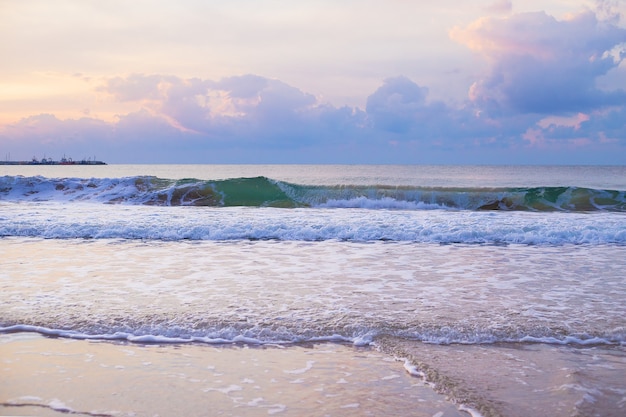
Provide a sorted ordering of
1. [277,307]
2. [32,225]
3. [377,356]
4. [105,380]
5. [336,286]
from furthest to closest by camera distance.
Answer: [32,225], [336,286], [277,307], [377,356], [105,380]

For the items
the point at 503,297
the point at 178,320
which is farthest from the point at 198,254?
the point at 503,297

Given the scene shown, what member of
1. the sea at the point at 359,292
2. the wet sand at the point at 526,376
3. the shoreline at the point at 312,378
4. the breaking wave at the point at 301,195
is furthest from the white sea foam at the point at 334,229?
the breaking wave at the point at 301,195

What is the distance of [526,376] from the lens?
→ 402 centimetres

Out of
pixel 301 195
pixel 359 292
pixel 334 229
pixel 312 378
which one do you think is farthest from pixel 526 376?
pixel 301 195

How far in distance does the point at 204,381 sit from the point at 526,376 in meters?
2.47

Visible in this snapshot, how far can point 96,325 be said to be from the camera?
17.5 feet

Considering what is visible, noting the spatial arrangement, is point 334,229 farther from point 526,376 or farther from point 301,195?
point 301,195

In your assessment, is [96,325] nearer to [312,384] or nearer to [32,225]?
[312,384]

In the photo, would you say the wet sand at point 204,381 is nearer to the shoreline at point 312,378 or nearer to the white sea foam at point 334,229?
the shoreline at point 312,378

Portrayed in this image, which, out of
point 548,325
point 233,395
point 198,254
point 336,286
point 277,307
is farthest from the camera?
point 198,254

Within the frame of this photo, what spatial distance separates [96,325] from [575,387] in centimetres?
439

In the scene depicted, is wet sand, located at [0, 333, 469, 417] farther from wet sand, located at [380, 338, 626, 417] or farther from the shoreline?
wet sand, located at [380, 338, 626, 417]

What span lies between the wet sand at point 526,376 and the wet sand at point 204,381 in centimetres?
23

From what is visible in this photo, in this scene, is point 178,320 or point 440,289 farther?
point 440,289
